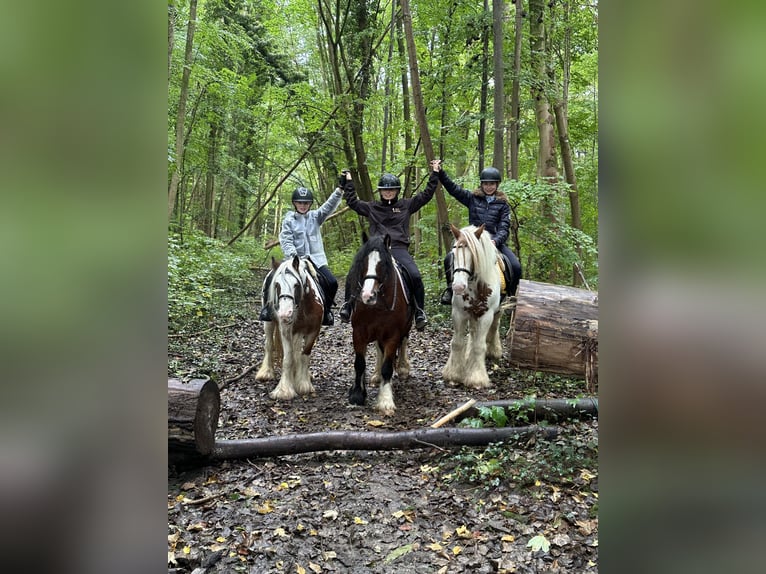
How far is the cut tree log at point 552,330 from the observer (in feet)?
19.8

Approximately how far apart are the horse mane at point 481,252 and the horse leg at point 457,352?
725 millimetres

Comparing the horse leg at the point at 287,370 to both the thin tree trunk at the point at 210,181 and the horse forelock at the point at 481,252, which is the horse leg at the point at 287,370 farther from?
the thin tree trunk at the point at 210,181

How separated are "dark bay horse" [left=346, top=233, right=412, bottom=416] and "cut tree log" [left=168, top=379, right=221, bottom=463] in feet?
6.31

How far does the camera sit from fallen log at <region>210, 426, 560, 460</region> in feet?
14.1

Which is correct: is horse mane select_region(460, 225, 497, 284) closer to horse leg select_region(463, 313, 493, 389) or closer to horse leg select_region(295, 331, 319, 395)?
horse leg select_region(463, 313, 493, 389)

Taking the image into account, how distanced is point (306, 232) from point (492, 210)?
291cm

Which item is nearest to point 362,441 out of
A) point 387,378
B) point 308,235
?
point 387,378

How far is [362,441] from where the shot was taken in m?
4.41

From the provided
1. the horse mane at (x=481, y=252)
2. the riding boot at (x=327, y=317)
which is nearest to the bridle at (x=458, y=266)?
the horse mane at (x=481, y=252)

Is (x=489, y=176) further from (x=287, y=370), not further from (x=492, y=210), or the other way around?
(x=287, y=370)

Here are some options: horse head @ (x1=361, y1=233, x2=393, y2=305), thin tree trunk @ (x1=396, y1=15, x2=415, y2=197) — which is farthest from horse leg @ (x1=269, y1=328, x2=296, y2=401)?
thin tree trunk @ (x1=396, y1=15, x2=415, y2=197)

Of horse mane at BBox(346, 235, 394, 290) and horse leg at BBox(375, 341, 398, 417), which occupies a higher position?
horse mane at BBox(346, 235, 394, 290)
